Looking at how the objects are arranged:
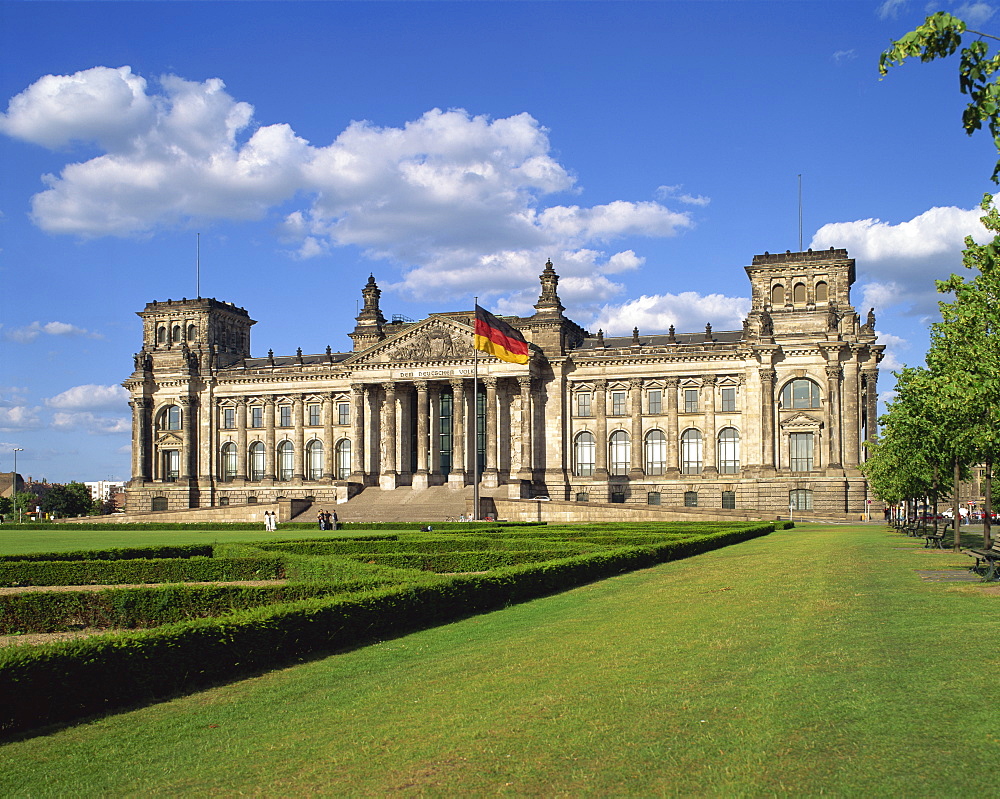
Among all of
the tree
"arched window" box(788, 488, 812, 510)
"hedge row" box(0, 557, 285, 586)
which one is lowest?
the tree

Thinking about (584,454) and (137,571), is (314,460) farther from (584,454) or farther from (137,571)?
(137,571)

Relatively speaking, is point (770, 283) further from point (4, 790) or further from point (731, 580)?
point (4, 790)

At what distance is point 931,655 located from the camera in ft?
48.8

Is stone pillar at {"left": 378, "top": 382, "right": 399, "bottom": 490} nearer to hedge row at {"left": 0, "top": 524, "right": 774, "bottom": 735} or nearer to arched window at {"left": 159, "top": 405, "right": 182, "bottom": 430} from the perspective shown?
arched window at {"left": 159, "top": 405, "right": 182, "bottom": 430}

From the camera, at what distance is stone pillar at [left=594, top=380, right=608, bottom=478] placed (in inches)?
3661

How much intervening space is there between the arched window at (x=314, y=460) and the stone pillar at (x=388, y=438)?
32.3ft

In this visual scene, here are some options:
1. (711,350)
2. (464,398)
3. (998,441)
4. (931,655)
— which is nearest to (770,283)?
(711,350)

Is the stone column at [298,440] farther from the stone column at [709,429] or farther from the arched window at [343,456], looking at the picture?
the stone column at [709,429]

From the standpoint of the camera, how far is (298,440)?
103m

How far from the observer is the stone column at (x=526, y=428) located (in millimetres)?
92250

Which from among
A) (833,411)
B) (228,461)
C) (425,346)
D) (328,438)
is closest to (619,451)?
(833,411)

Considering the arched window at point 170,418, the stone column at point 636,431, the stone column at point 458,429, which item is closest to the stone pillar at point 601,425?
the stone column at point 636,431

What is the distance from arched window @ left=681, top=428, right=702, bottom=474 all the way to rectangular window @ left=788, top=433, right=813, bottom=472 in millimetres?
8127

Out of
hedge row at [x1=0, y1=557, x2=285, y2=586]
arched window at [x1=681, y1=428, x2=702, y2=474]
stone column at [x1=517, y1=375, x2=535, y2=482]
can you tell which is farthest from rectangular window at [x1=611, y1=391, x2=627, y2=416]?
hedge row at [x1=0, y1=557, x2=285, y2=586]
